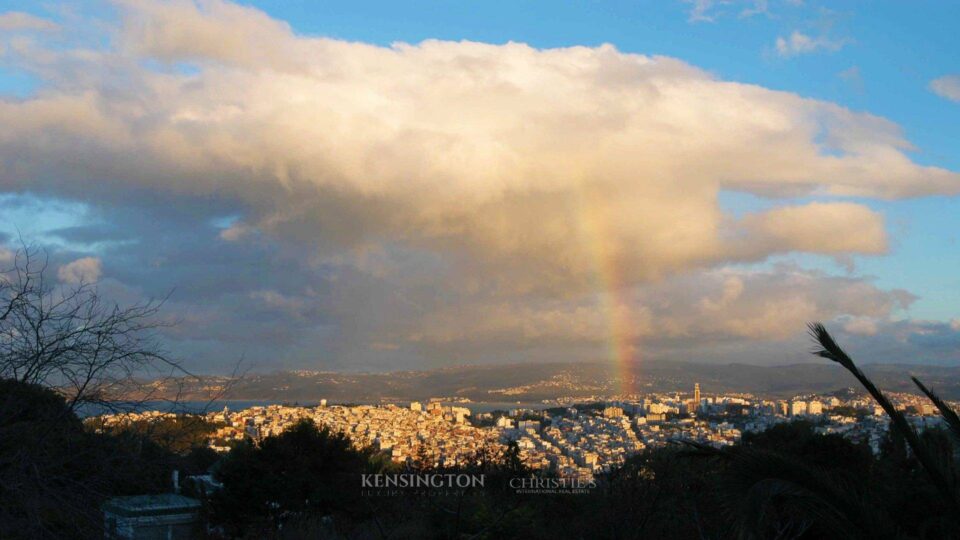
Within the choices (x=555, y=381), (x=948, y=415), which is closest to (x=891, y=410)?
(x=948, y=415)

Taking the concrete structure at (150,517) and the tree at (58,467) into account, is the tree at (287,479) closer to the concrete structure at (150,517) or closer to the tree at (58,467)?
the concrete structure at (150,517)

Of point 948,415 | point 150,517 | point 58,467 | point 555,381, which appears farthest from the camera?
point 555,381

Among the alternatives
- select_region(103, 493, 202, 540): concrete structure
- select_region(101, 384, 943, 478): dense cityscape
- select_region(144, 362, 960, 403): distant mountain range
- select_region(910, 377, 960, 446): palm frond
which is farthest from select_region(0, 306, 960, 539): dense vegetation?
select_region(144, 362, 960, 403): distant mountain range

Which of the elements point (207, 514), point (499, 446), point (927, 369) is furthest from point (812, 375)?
point (207, 514)

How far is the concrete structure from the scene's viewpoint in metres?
7.71

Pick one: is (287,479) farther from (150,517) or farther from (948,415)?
(948,415)

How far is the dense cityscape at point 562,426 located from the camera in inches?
1043

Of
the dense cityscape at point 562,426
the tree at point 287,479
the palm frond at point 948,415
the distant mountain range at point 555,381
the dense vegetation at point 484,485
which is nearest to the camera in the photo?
the dense vegetation at point 484,485

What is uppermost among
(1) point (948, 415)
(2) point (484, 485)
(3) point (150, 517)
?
(1) point (948, 415)

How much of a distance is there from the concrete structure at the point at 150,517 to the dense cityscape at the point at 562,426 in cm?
459

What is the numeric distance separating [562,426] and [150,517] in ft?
113

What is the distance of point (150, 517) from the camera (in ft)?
32.2

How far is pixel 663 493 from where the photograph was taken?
1784cm

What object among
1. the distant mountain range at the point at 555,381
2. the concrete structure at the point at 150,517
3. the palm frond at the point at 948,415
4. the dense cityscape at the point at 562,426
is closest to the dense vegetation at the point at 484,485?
the palm frond at the point at 948,415
